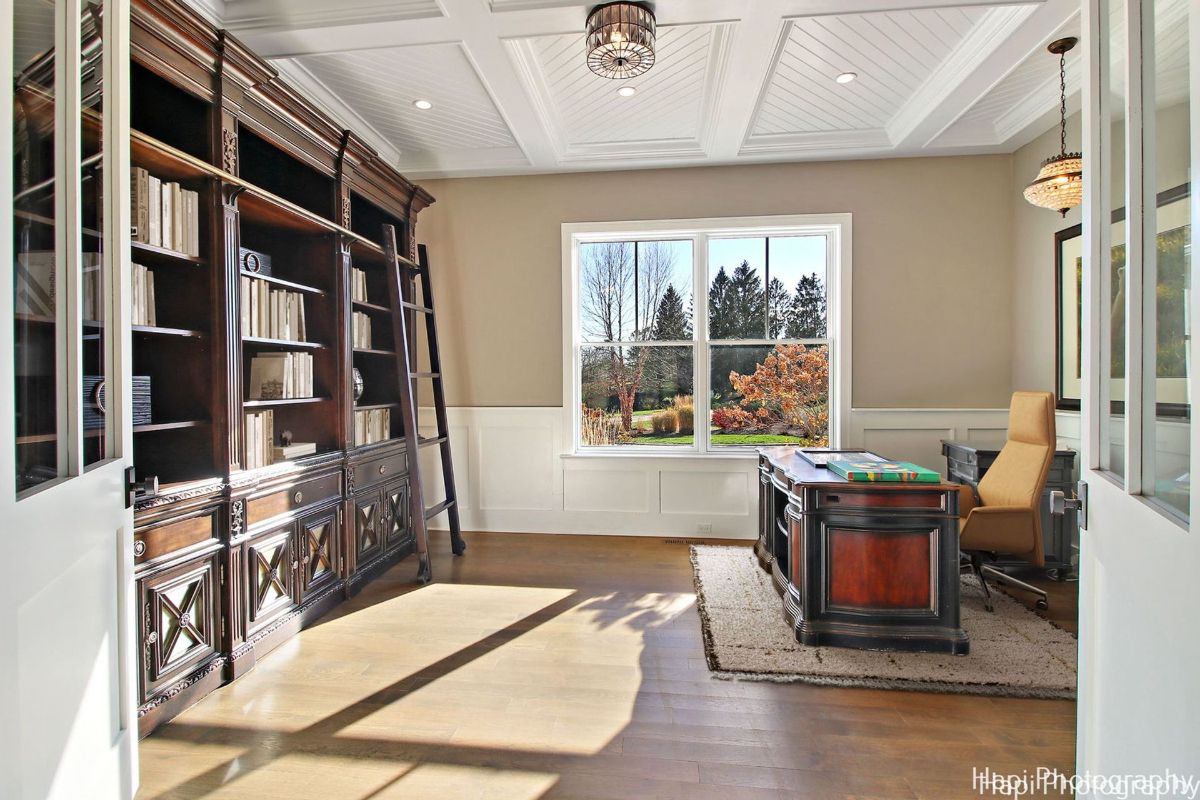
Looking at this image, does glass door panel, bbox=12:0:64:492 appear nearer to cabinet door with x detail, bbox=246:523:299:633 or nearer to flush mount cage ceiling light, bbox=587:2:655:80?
cabinet door with x detail, bbox=246:523:299:633

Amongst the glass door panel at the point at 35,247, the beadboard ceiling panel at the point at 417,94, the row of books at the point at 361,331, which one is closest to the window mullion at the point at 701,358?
the beadboard ceiling panel at the point at 417,94

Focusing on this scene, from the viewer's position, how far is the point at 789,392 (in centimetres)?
463

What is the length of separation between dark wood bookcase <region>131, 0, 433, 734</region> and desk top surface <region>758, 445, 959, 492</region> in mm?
2508

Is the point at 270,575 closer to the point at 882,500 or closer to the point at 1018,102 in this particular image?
the point at 882,500

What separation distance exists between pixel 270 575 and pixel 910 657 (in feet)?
9.74

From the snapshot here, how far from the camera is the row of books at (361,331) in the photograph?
3.57m

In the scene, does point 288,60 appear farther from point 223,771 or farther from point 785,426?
point 785,426

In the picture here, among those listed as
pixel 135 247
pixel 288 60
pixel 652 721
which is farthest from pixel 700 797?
pixel 288 60

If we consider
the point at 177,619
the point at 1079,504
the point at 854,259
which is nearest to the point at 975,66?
the point at 854,259

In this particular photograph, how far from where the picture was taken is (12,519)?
0.83m

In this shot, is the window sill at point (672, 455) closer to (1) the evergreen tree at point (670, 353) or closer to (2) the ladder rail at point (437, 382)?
(1) the evergreen tree at point (670, 353)

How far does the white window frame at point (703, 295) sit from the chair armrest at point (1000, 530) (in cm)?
140

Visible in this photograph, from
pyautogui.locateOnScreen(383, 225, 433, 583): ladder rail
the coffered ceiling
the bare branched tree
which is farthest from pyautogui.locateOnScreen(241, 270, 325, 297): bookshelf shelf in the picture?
the bare branched tree

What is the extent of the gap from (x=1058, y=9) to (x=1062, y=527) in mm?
2862
